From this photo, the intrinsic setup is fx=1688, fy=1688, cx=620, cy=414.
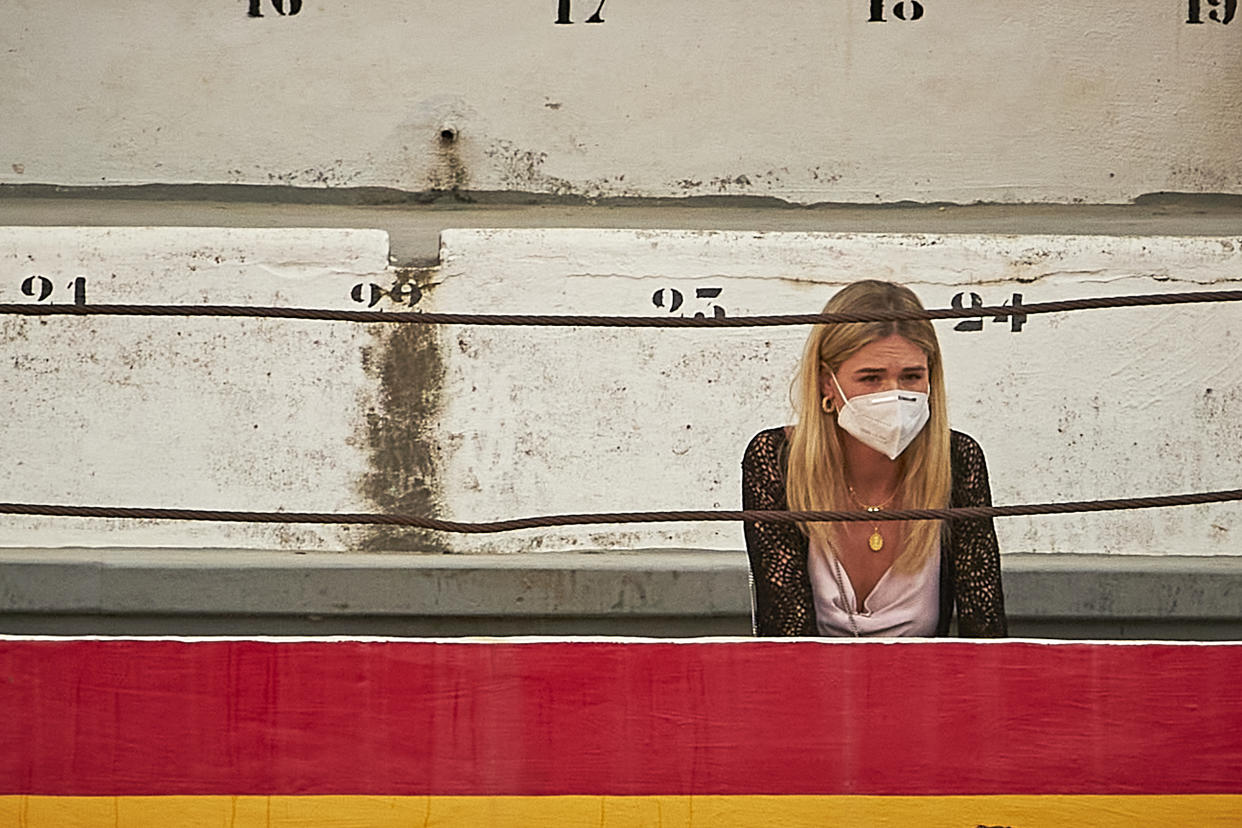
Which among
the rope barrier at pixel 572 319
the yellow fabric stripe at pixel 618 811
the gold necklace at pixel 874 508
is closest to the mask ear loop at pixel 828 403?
the gold necklace at pixel 874 508

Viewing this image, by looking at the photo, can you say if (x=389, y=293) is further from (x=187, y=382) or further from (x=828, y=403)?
(x=828, y=403)

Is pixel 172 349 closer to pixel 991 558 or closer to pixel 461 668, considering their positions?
pixel 461 668

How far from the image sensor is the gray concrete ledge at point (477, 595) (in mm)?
2660

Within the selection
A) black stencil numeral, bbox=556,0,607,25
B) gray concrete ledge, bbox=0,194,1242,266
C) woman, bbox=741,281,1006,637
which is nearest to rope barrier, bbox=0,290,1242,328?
woman, bbox=741,281,1006,637

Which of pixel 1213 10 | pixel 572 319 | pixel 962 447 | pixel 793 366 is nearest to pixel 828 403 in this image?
pixel 962 447

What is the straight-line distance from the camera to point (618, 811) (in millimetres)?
1944

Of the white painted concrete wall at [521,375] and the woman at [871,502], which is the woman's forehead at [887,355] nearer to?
the woman at [871,502]

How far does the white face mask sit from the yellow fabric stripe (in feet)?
1.45

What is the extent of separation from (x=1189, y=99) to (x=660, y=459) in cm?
112

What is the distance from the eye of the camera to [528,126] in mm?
2979

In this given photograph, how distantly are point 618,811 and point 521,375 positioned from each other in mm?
992

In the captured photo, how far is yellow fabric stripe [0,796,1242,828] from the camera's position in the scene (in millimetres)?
1936

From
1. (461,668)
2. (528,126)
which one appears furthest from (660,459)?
(461,668)

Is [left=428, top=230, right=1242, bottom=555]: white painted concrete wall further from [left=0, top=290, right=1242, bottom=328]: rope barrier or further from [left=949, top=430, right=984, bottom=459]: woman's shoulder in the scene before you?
[left=0, top=290, right=1242, bottom=328]: rope barrier
